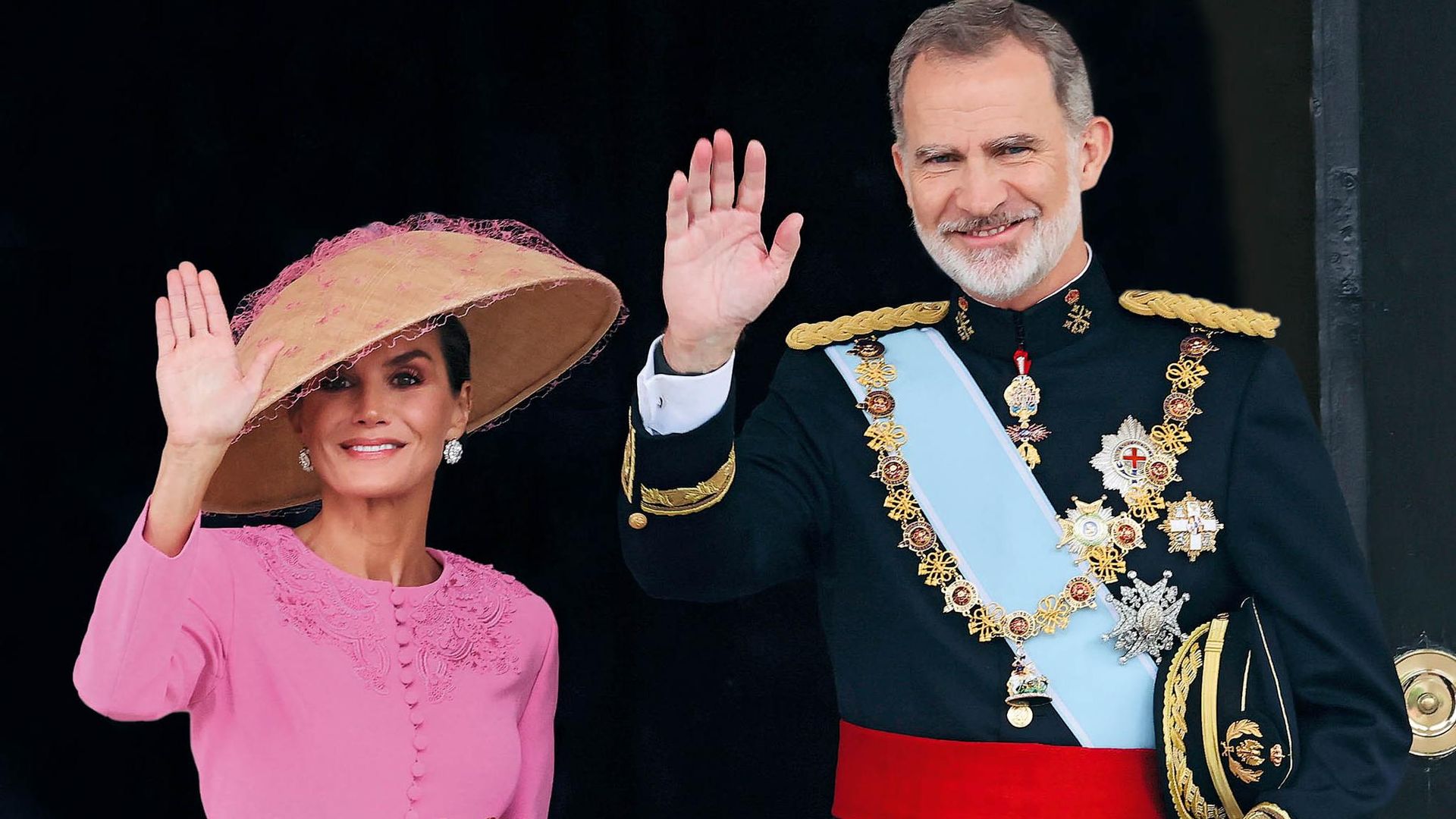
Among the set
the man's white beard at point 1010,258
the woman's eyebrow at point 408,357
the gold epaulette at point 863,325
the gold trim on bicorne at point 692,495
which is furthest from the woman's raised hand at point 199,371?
the man's white beard at point 1010,258

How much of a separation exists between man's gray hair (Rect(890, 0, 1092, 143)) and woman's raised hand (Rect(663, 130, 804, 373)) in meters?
0.47

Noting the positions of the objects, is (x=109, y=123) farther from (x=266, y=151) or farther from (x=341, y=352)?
(x=341, y=352)

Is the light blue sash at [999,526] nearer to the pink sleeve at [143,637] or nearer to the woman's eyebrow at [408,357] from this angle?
the woman's eyebrow at [408,357]

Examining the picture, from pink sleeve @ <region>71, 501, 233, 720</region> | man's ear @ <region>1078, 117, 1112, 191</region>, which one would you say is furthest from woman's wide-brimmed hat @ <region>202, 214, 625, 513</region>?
man's ear @ <region>1078, 117, 1112, 191</region>

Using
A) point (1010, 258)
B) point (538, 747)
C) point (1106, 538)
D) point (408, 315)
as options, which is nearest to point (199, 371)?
point (408, 315)

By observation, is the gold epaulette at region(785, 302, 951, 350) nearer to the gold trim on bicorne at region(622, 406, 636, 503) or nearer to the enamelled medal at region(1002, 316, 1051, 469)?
the enamelled medal at region(1002, 316, 1051, 469)

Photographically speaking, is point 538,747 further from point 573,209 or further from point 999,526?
point 573,209

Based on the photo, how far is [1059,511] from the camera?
9.16 ft

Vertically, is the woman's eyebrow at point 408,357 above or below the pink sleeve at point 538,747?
above

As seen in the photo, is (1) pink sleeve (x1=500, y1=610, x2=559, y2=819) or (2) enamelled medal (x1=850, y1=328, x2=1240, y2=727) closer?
(2) enamelled medal (x1=850, y1=328, x2=1240, y2=727)

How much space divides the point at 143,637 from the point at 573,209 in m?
1.27

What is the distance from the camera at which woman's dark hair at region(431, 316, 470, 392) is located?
2959mm

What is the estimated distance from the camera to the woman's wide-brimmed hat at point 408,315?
2.76 meters

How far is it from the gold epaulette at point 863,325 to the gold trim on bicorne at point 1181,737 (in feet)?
2.21
